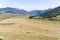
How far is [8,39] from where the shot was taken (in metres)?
13.4

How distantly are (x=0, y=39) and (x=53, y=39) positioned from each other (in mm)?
5148

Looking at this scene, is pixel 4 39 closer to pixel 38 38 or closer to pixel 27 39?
pixel 27 39

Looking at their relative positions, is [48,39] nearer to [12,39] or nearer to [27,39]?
[27,39]

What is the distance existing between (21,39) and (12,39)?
885mm

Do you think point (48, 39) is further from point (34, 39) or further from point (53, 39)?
point (34, 39)

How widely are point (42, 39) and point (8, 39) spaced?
3305 millimetres

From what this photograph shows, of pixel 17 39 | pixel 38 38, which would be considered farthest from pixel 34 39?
pixel 17 39

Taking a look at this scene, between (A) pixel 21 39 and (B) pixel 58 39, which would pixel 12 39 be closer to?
(A) pixel 21 39

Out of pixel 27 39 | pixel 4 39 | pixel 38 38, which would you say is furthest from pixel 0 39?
pixel 38 38

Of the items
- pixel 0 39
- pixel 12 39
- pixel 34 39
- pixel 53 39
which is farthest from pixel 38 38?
pixel 0 39

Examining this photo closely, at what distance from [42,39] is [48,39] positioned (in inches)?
22.9

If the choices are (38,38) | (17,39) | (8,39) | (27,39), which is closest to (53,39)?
→ (38,38)

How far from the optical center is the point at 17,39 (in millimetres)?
13539

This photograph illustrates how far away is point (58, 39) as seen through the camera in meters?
13.5
